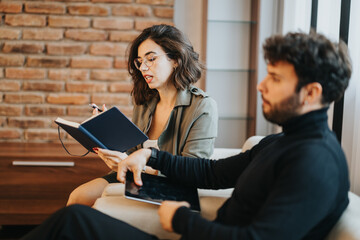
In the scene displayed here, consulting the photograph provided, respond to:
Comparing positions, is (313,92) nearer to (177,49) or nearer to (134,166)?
(134,166)

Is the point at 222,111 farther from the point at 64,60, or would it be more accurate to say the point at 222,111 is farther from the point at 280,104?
the point at 280,104

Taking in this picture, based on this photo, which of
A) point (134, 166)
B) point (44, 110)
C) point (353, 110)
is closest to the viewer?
point (134, 166)

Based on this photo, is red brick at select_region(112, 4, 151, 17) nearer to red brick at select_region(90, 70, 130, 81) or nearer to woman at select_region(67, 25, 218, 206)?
red brick at select_region(90, 70, 130, 81)

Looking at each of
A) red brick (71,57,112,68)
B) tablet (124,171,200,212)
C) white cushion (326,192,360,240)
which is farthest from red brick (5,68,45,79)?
white cushion (326,192,360,240)

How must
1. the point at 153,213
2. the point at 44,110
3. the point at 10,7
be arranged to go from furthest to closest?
1. the point at 44,110
2. the point at 10,7
3. the point at 153,213

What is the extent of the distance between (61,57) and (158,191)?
166cm

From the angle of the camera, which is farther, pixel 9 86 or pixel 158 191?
pixel 9 86

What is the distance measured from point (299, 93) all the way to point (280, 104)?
0.19 ft

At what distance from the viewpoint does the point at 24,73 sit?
271cm

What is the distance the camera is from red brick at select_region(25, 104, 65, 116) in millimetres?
2740

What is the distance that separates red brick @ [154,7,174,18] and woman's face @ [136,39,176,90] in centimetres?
85

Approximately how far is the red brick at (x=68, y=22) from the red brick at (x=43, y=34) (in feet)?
0.15

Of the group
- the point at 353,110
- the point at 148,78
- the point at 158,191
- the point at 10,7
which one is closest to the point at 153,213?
the point at 158,191

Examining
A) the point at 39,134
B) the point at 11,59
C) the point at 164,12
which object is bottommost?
the point at 39,134
